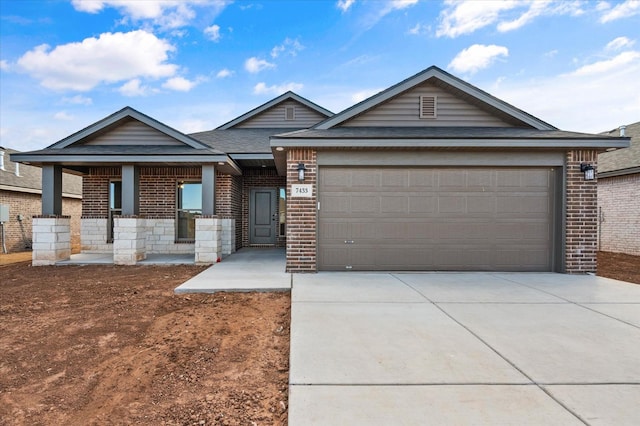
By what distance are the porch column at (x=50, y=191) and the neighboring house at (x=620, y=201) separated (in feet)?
63.0

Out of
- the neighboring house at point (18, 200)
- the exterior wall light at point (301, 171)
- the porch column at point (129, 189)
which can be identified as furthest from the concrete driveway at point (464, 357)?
the neighboring house at point (18, 200)

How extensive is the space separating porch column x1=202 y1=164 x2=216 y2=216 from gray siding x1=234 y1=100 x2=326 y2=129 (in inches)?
202

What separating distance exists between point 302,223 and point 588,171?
6353 mm

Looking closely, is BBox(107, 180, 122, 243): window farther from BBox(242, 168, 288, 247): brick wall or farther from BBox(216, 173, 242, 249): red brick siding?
BBox(242, 168, 288, 247): brick wall

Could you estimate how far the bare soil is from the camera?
23.3ft

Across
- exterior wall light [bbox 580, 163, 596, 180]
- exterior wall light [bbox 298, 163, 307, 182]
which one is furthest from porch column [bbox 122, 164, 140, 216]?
exterior wall light [bbox 580, 163, 596, 180]

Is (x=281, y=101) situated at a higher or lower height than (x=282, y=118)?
higher

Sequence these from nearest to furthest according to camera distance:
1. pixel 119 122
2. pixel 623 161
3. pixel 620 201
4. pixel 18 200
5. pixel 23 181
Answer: pixel 119 122 → pixel 620 201 → pixel 623 161 → pixel 18 200 → pixel 23 181

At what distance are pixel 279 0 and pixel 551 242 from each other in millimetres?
11654

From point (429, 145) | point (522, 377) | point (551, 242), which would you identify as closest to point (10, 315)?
point (522, 377)

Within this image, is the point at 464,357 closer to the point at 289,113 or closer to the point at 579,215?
the point at 579,215

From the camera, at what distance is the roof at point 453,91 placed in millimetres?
7219

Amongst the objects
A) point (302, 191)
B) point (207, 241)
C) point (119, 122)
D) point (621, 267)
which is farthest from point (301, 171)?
point (621, 267)

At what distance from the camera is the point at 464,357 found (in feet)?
9.21
